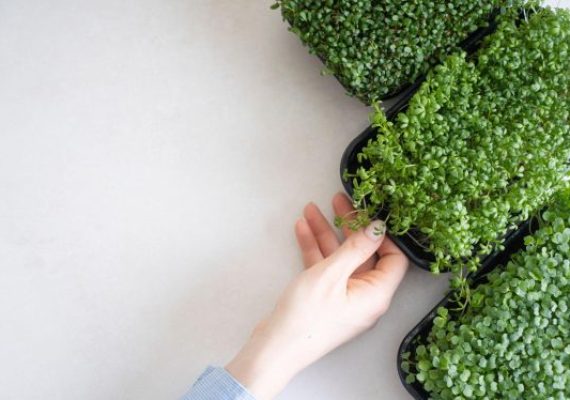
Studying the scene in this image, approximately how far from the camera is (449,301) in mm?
1416

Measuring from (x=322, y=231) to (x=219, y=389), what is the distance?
1.49ft

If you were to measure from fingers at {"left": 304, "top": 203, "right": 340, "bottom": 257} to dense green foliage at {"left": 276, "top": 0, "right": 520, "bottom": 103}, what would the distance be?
337mm

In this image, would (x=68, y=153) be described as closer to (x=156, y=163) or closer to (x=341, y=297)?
(x=156, y=163)

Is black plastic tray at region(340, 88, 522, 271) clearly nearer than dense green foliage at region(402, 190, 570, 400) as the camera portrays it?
No

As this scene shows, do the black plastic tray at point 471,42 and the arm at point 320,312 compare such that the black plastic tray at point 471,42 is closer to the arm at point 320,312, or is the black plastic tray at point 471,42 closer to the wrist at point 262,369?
the arm at point 320,312

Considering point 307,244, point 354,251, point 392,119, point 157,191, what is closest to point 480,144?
point 392,119

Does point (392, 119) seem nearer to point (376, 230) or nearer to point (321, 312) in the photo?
point (376, 230)

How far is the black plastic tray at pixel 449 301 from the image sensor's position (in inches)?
55.4

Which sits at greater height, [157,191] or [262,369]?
[157,191]

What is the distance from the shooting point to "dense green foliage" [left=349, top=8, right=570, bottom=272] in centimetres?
127

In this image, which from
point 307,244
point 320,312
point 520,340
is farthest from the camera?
point 307,244

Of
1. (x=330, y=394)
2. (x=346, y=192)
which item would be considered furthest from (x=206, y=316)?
(x=346, y=192)

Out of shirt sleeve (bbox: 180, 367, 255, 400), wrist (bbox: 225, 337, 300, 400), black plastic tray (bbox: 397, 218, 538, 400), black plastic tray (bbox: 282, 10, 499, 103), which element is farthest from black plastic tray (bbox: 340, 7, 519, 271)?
shirt sleeve (bbox: 180, 367, 255, 400)

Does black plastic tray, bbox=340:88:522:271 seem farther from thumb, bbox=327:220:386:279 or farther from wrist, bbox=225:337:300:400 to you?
wrist, bbox=225:337:300:400
